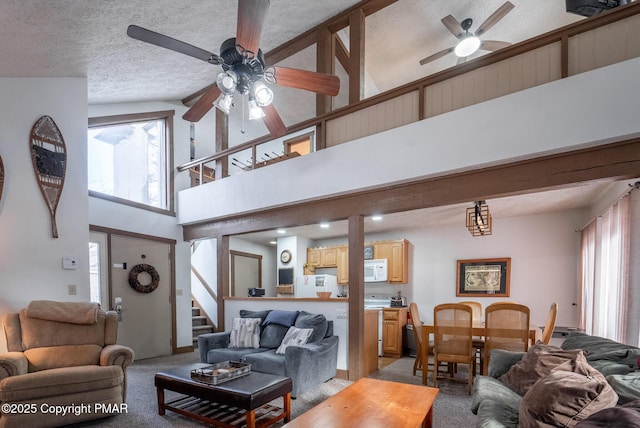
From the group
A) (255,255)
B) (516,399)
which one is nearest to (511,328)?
(516,399)

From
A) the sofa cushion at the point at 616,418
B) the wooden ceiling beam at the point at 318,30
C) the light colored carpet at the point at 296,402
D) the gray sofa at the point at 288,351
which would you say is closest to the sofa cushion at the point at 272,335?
the gray sofa at the point at 288,351

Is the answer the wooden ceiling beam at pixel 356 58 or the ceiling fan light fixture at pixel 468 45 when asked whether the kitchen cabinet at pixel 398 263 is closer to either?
the wooden ceiling beam at pixel 356 58

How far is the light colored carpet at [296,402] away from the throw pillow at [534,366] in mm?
726

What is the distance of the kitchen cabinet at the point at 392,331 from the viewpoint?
5.97 metres

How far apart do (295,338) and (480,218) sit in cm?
300

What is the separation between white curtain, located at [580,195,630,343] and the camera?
11.8 ft

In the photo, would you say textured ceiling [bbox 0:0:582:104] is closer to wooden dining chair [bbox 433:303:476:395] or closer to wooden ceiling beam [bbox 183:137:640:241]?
wooden ceiling beam [bbox 183:137:640:241]

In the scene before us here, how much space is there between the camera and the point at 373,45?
18.5ft

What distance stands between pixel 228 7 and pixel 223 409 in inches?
165

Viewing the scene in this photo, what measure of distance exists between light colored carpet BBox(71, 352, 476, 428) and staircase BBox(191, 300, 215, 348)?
188cm

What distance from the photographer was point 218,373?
3.03 meters

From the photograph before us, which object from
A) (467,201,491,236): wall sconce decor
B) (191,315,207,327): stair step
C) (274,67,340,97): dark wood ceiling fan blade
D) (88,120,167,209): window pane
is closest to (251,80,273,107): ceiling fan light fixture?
(274,67,340,97): dark wood ceiling fan blade

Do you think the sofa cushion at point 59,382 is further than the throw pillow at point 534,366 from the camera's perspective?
Yes

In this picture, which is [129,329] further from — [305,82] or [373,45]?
[373,45]
